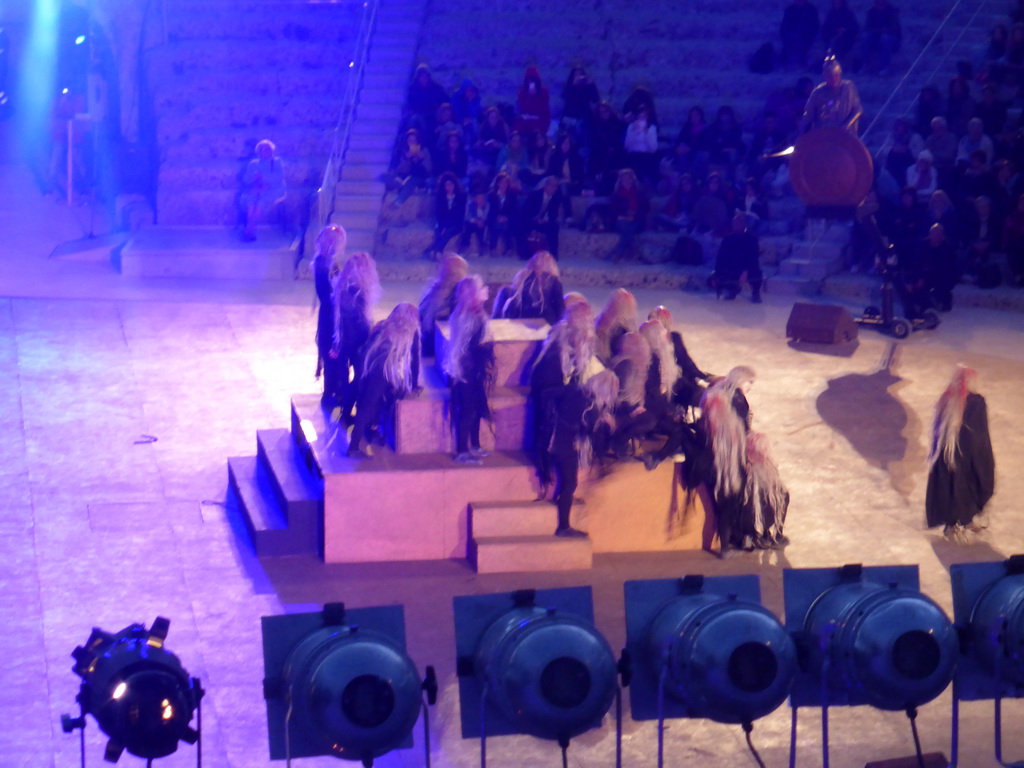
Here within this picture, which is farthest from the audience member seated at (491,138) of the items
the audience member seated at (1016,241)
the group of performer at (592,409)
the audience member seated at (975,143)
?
the group of performer at (592,409)

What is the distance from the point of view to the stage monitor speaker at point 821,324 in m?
13.6

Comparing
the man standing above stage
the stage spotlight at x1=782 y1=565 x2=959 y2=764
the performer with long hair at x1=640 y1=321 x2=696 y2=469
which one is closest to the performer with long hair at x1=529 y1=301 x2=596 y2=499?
the performer with long hair at x1=640 y1=321 x2=696 y2=469

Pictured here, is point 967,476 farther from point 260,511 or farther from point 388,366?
point 260,511

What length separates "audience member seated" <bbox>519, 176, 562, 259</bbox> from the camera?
16188mm

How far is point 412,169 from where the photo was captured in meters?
17.1

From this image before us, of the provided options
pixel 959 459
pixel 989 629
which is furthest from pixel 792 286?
pixel 989 629

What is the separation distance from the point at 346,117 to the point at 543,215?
3793 millimetres

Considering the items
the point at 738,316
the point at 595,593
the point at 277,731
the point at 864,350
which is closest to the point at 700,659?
the point at 277,731

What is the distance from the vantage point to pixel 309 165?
1784 cm

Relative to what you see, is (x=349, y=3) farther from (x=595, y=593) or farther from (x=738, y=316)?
(x=595, y=593)

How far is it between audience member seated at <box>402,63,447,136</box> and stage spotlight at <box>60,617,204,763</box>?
13357mm

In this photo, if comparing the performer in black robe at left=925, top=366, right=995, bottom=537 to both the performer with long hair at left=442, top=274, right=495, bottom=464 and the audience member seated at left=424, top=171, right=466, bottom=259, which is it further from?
the audience member seated at left=424, top=171, right=466, bottom=259

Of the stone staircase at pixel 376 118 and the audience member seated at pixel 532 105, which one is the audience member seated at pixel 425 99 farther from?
the audience member seated at pixel 532 105

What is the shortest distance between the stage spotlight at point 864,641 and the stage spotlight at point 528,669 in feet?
2.80
